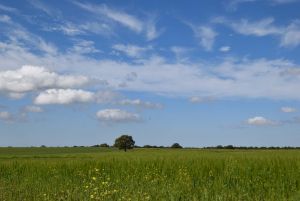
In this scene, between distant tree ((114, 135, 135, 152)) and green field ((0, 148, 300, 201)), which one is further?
distant tree ((114, 135, 135, 152))

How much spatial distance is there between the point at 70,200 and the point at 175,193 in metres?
2.39

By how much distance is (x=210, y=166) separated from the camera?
15.2 meters

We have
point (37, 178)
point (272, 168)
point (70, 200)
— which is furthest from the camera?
point (37, 178)

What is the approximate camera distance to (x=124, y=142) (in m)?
103

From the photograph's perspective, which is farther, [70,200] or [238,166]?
[238,166]

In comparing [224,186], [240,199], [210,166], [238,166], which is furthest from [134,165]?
[240,199]

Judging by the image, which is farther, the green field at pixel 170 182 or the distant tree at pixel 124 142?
the distant tree at pixel 124 142

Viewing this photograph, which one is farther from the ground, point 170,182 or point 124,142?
point 124,142

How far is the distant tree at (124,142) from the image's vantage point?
335ft

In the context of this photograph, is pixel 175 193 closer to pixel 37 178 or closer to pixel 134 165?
pixel 134 165

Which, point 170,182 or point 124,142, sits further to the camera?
point 124,142

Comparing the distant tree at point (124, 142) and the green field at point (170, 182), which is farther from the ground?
the distant tree at point (124, 142)

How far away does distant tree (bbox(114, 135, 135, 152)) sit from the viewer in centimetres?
10219

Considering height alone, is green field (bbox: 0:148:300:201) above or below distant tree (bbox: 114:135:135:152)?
below
